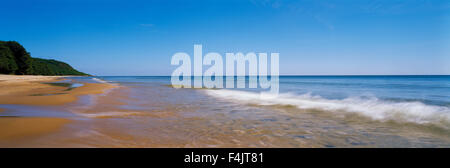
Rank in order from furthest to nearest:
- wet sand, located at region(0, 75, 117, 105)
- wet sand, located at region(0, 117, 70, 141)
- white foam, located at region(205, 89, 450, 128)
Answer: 1. wet sand, located at region(0, 75, 117, 105)
2. white foam, located at region(205, 89, 450, 128)
3. wet sand, located at region(0, 117, 70, 141)

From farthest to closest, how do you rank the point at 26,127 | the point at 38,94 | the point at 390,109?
the point at 38,94
the point at 390,109
the point at 26,127

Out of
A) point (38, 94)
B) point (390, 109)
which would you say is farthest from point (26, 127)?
point (390, 109)

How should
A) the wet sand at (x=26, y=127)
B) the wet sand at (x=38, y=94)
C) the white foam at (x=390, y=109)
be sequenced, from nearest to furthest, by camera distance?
1. the wet sand at (x=26, y=127)
2. the white foam at (x=390, y=109)
3. the wet sand at (x=38, y=94)

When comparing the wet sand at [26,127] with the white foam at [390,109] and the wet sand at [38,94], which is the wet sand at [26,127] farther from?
the white foam at [390,109]

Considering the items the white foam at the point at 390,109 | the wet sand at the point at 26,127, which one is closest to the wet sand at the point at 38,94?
the wet sand at the point at 26,127

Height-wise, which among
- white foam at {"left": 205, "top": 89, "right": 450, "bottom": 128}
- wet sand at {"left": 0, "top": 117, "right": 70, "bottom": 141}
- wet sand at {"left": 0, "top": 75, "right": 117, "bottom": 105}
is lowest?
white foam at {"left": 205, "top": 89, "right": 450, "bottom": 128}

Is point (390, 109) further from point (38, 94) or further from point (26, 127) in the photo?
point (38, 94)

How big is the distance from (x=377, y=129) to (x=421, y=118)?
111 inches

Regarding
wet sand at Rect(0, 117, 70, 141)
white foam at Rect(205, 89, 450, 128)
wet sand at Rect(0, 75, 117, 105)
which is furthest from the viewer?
wet sand at Rect(0, 75, 117, 105)

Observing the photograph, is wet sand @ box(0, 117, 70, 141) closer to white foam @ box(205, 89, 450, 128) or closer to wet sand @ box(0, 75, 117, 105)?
wet sand @ box(0, 75, 117, 105)

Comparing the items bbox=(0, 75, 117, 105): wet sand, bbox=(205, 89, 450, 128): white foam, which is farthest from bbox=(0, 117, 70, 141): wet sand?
bbox=(205, 89, 450, 128): white foam
